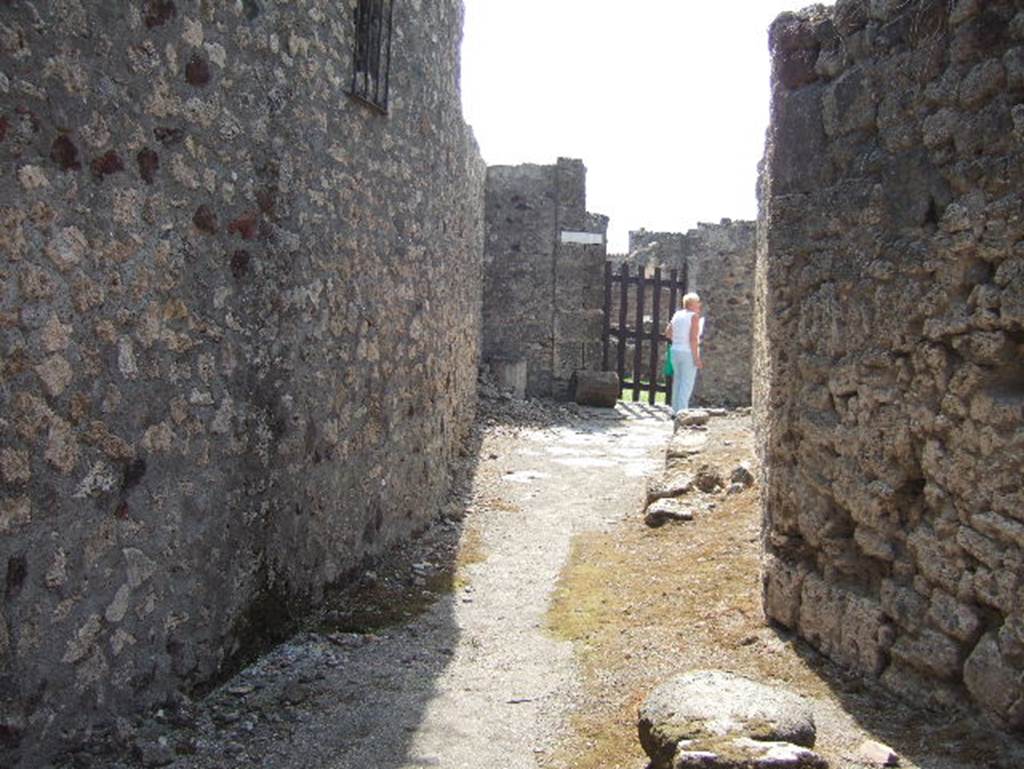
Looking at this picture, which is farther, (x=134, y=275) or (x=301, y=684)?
(x=301, y=684)

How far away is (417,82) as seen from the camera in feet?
20.5

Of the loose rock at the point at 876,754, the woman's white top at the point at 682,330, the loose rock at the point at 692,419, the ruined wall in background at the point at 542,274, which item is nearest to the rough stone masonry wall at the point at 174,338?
the loose rock at the point at 876,754

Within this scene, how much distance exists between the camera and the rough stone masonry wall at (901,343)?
3.19 metres

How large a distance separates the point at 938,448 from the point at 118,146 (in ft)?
9.81

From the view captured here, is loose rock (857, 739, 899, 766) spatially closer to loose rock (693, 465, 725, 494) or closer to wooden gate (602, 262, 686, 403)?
loose rock (693, 465, 725, 494)

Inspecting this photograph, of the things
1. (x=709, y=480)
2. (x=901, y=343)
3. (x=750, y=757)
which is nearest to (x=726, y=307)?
(x=709, y=480)

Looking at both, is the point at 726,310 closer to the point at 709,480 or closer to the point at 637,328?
the point at 637,328

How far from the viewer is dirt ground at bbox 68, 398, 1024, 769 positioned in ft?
11.1

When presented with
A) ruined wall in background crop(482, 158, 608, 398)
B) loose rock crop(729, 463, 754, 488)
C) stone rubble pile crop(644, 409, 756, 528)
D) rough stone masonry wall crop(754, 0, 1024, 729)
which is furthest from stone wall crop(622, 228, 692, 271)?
rough stone masonry wall crop(754, 0, 1024, 729)

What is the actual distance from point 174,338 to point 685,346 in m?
9.21

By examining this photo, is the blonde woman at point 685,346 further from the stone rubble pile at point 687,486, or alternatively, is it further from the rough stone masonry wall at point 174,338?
the rough stone masonry wall at point 174,338

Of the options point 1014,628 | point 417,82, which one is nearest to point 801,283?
point 1014,628

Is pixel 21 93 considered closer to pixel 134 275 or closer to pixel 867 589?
pixel 134 275

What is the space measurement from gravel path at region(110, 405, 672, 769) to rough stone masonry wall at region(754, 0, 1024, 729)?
4.12 ft
